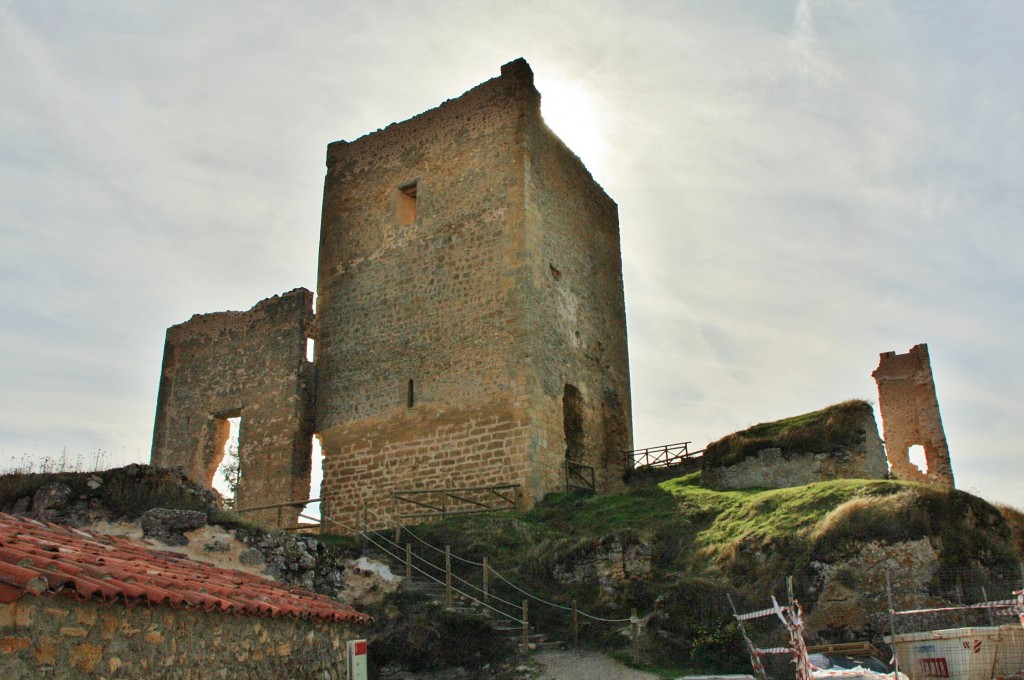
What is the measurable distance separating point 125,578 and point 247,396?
1470cm

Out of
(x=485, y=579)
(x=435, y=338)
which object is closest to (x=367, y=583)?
(x=485, y=579)

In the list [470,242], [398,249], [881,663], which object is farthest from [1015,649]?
[398,249]

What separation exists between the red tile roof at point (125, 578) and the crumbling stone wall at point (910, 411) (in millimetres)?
21448

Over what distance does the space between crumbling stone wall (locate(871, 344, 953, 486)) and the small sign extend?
2104 cm

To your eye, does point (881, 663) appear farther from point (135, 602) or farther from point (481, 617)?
point (135, 602)

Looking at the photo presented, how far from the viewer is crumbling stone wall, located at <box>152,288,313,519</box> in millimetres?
19062

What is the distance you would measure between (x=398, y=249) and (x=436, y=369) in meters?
3.20

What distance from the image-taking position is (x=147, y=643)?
5809 mm

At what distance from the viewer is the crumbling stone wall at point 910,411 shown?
995 inches

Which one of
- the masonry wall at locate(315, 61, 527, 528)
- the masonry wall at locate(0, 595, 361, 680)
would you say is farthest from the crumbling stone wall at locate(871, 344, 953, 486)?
the masonry wall at locate(0, 595, 361, 680)

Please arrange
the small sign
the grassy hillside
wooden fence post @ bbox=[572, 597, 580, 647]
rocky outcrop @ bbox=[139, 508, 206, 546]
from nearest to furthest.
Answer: the small sign
rocky outcrop @ bbox=[139, 508, 206, 546]
the grassy hillside
wooden fence post @ bbox=[572, 597, 580, 647]

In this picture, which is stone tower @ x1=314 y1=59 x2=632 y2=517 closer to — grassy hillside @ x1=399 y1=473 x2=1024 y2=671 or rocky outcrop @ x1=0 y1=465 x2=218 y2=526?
grassy hillside @ x1=399 y1=473 x2=1024 y2=671

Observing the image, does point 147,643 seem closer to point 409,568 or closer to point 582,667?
point 582,667

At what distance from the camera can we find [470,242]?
1811cm
